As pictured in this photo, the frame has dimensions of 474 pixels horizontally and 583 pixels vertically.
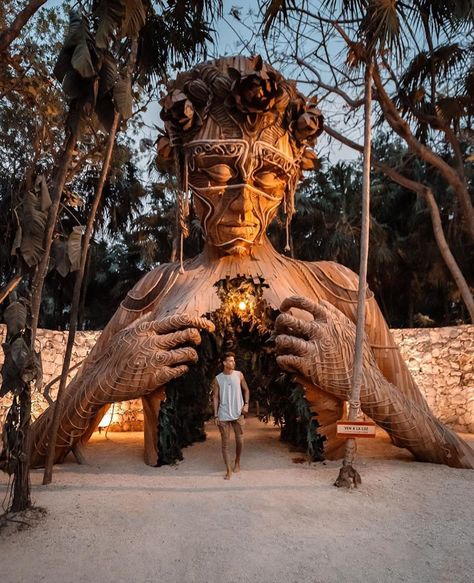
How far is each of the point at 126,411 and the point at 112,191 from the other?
6.69 meters

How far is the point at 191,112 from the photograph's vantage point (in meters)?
5.37

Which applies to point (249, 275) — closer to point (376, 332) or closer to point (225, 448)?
point (376, 332)

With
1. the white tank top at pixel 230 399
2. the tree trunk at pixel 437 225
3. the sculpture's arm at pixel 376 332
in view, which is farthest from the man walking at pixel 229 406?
the tree trunk at pixel 437 225

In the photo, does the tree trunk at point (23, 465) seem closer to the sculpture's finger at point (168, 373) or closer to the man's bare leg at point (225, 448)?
the sculpture's finger at point (168, 373)

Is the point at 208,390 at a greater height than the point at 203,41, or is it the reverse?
the point at 203,41

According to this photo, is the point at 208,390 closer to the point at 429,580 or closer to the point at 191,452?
the point at 191,452

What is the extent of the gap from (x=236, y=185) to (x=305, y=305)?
1492 millimetres

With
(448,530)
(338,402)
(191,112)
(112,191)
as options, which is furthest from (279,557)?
(112,191)

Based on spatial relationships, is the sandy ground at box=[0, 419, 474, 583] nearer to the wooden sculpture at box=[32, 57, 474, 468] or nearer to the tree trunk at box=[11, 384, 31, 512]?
the tree trunk at box=[11, 384, 31, 512]

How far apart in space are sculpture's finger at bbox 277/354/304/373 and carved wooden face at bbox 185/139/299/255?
144 cm

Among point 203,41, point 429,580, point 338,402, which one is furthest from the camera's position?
point 203,41

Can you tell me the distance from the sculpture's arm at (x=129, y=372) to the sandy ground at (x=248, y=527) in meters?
0.41

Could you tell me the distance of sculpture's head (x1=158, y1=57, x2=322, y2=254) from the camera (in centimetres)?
536

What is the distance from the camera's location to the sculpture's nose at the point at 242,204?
17.7 ft
